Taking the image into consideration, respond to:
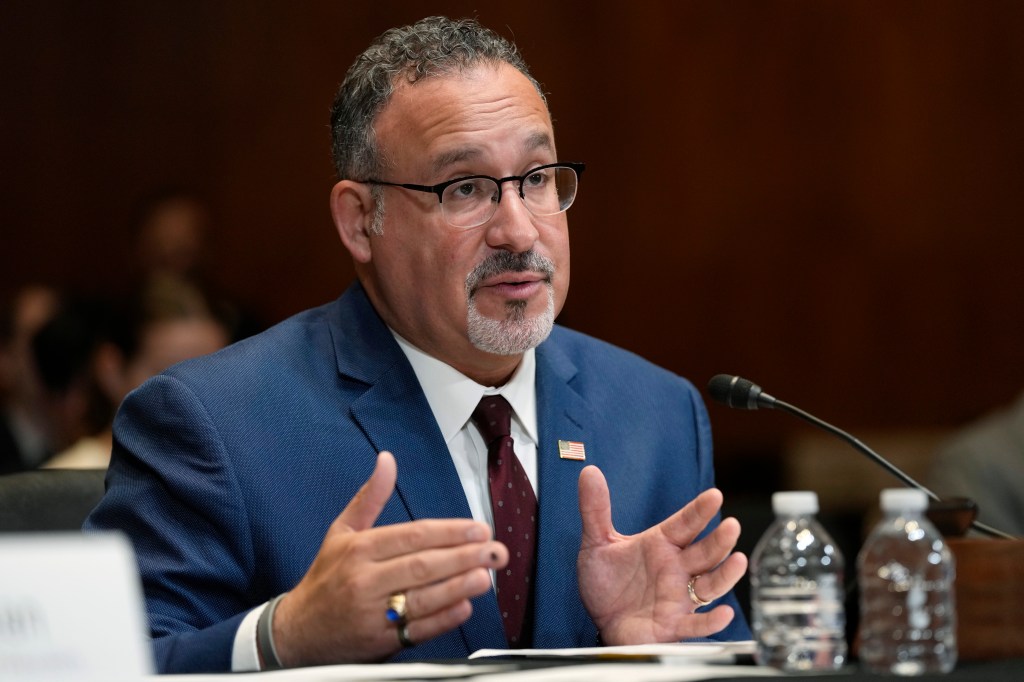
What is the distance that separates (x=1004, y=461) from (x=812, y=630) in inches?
108

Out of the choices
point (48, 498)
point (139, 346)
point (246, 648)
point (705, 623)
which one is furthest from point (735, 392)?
point (139, 346)

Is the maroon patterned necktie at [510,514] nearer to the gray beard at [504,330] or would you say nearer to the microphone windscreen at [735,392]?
the gray beard at [504,330]

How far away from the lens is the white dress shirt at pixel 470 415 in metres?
2.51

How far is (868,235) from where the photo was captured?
702 cm

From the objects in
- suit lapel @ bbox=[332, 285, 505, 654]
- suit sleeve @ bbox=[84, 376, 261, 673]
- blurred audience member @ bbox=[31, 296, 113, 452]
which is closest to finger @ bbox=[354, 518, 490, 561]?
suit sleeve @ bbox=[84, 376, 261, 673]

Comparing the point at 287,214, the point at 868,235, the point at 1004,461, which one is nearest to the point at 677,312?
the point at 868,235

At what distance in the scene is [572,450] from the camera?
2.63 m

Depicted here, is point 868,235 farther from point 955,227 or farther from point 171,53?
point 171,53

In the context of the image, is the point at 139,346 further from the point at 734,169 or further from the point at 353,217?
the point at 734,169

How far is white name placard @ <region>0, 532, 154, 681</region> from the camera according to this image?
1247 mm

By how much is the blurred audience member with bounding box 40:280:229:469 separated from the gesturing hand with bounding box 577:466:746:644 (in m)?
2.38

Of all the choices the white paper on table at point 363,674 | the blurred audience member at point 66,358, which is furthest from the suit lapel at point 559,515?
the blurred audience member at point 66,358

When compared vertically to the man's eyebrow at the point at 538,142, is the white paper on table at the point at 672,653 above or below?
below

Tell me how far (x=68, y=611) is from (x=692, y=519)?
1.08 metres
